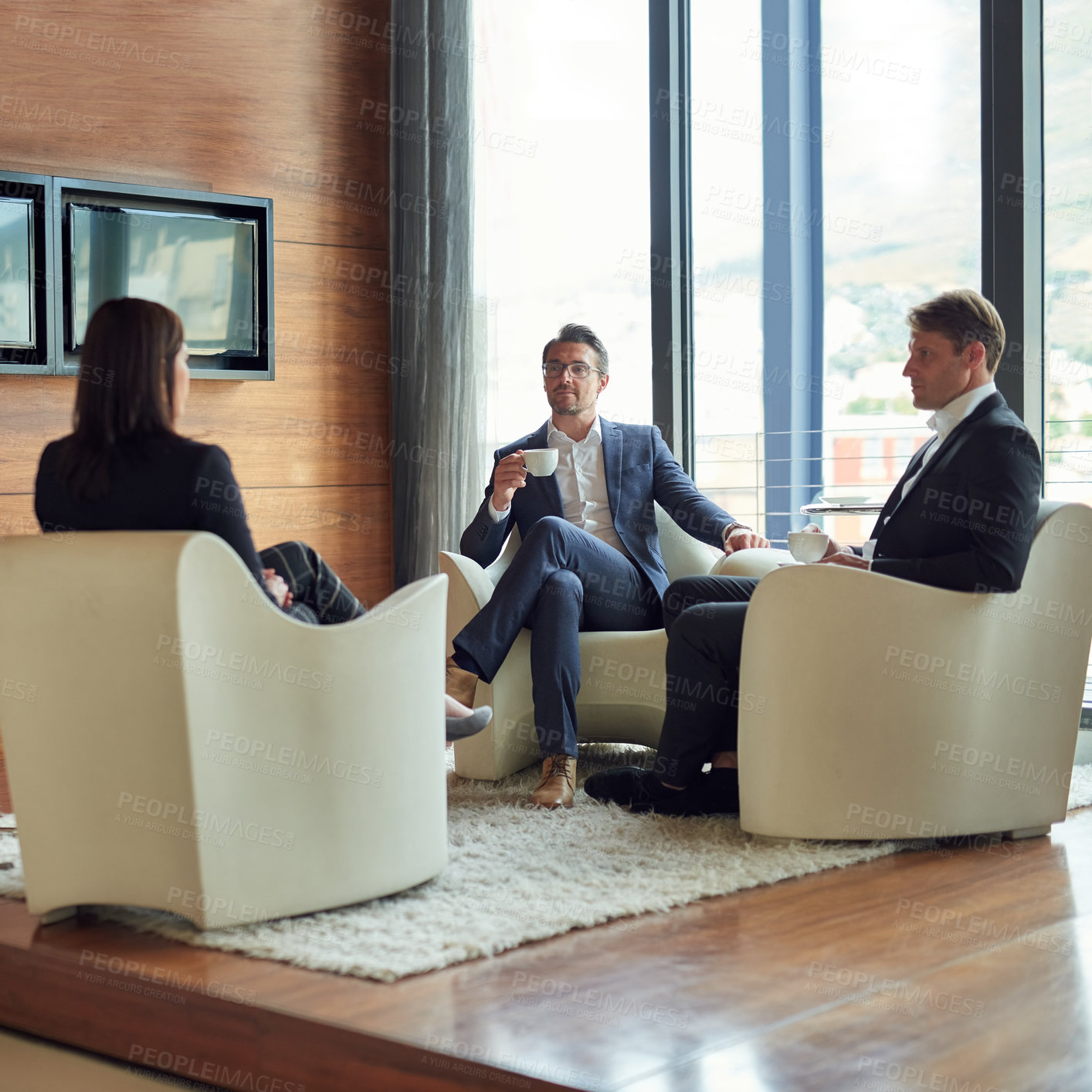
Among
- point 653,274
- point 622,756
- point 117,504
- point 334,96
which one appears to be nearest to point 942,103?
point 653,274

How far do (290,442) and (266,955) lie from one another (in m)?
3.54

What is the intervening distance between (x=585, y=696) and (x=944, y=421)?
3.70ft

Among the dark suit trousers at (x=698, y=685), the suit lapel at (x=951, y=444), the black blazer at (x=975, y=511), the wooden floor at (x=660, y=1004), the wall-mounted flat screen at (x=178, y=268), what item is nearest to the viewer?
the wooden floor at (x=660, y=1004)

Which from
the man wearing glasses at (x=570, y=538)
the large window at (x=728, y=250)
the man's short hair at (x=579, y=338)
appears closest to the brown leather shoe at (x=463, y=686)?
the man wearing glasses at (x=570, y=538)

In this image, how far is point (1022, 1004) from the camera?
1741mm

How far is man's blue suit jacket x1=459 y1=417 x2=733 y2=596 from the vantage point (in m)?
3.56

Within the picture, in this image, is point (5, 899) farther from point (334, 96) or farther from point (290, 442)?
point (334, 96)

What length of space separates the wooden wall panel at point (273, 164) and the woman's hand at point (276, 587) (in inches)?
105

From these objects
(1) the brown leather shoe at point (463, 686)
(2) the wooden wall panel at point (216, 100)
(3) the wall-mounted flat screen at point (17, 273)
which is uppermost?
(2) the wooden wall panel at point (216, 100)

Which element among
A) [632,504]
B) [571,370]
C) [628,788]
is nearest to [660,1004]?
[628,788]

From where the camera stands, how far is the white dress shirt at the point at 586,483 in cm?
365

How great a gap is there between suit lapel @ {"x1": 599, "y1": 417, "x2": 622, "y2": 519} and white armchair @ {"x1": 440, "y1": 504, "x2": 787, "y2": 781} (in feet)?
1.52

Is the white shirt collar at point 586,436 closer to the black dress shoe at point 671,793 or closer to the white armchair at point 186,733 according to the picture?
the black dress shoe at point 671,793

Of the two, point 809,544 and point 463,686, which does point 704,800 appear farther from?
point 463,686
